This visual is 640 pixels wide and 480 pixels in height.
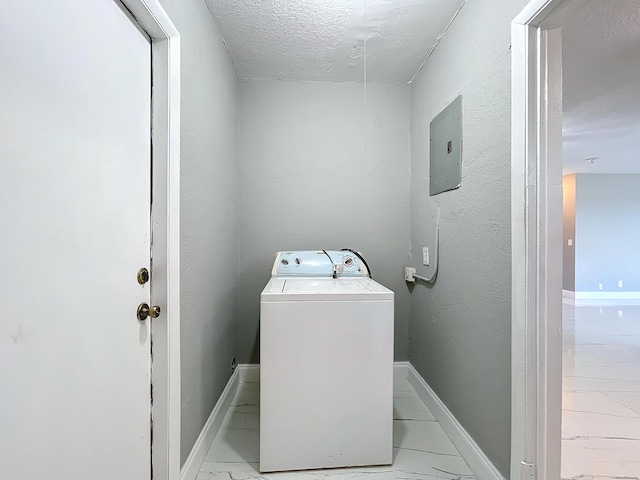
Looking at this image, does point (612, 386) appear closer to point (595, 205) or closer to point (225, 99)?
point (225, 99)

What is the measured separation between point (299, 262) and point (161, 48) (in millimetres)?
1341

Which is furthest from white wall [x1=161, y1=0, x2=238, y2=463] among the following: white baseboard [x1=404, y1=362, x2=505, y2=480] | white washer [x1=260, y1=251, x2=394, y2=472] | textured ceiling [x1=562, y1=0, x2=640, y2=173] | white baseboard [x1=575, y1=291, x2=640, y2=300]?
white baseboard [x1=575, y1=291, x2=640, y2=300]

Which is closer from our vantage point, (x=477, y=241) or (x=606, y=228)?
Answer: (x=477, y=241)

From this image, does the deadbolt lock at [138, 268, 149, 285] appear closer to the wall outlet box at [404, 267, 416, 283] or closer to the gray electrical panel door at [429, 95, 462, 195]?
the gray electrical panel door at [429, 95, 462, 195]

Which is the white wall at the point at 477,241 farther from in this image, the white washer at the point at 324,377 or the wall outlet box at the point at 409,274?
the white washer at the point at 324,377

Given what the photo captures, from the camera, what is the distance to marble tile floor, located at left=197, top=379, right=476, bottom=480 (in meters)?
1.48

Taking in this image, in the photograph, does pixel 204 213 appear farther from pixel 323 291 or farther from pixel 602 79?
pixel 602 79

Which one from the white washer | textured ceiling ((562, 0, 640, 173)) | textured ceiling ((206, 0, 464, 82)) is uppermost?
textured ceiling ((562, 0, 640, 173))

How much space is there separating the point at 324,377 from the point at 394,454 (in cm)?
60

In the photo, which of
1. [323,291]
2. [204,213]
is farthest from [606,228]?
[204,213]

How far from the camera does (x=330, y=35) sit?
192 centimetres

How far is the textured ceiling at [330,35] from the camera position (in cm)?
169

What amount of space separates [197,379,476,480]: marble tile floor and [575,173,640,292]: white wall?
5.98 meters

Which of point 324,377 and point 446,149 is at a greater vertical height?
point 446,149
